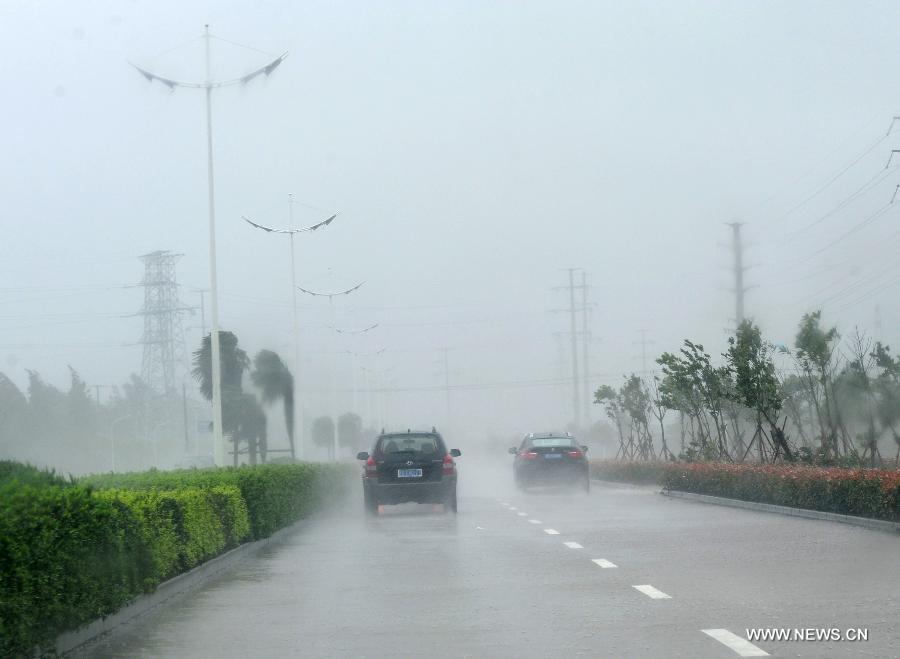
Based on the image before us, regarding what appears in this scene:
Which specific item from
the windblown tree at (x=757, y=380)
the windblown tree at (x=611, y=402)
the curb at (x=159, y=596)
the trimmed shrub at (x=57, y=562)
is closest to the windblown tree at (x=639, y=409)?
the windblown tree at (x=611, y=402)

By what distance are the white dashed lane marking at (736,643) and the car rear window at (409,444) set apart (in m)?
17.8

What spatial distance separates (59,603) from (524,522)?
48.7ft

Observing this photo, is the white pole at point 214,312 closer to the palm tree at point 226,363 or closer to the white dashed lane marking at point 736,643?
the palm tree at point 226,363

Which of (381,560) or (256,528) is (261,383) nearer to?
(256,528)

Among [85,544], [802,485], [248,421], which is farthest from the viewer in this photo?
[248,421]

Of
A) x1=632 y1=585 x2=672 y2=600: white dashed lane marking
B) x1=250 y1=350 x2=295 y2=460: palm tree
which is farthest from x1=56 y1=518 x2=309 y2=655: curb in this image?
x1=250 y1=350 x2=295 y2=460: palm tree

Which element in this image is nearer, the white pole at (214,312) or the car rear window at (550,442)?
the white pole at (214,312)

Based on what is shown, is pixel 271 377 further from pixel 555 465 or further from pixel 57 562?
pixel 57 562

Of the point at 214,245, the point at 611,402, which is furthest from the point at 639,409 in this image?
the point at 214,245

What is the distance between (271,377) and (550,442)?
1014 cm

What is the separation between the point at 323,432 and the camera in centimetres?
10106

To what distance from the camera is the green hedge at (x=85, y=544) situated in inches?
330

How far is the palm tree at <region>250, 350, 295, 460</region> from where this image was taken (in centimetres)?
4434

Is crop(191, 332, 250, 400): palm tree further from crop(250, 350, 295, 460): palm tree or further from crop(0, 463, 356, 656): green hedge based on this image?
crop(0, 463, 356, 656): green hedge
